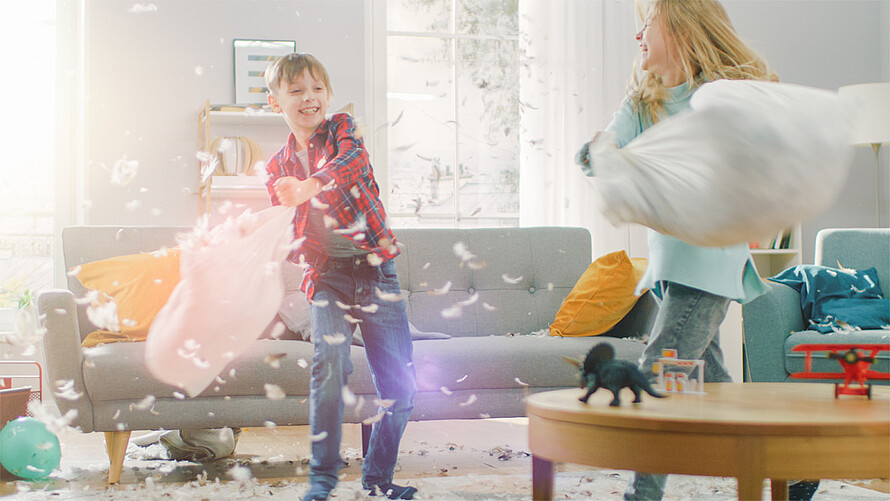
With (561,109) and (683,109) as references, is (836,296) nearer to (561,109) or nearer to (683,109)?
(683,109)

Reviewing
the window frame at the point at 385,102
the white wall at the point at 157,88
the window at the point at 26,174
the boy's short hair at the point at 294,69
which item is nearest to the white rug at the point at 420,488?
the boy's short hair at the point at 294,69

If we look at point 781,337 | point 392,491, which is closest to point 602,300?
point 781,337

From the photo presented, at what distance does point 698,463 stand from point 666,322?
55 cm

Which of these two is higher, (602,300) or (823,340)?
(602,300)

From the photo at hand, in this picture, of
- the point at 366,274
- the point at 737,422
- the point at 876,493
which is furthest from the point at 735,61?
the point at 876,493

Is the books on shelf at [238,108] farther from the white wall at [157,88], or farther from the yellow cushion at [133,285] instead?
the yellow cushion at [133,285]

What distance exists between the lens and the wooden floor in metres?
2.42

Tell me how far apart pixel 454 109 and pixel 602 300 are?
1.96m

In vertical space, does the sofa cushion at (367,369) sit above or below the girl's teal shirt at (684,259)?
below

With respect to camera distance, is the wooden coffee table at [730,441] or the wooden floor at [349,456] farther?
the wooden floor at [349,456]

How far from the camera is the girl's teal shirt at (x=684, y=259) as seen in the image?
154cm

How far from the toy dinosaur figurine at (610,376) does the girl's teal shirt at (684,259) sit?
1.11ft

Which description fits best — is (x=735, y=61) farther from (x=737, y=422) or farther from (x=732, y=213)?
(x=737, y=422)

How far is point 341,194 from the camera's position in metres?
2.07
